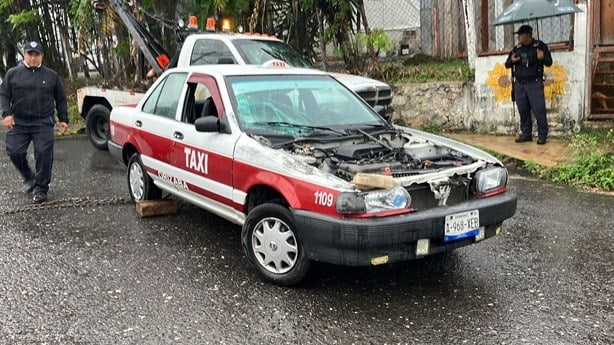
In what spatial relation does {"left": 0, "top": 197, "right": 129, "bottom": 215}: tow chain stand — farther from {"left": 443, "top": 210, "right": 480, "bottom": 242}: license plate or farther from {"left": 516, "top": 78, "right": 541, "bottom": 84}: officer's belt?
{"left": 516, "top": 78, "right": 541, "bottom": 84}: officer's belt

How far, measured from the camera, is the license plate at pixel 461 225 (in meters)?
4.12

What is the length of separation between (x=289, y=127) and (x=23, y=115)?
3561 mm

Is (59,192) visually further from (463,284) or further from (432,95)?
(432,95)

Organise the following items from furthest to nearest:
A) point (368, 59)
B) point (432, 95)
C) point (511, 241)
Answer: point (368, 59) < point (432, 95) < point (511, 241)

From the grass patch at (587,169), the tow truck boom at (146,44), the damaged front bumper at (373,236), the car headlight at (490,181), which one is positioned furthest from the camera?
the tow truck boom at (146,44)

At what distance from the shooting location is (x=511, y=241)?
17.9ft

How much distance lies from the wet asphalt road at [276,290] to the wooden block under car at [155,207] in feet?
0.27

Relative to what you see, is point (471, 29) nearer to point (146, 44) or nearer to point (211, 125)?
point (146, 44)

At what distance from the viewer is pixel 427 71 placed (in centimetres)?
1137

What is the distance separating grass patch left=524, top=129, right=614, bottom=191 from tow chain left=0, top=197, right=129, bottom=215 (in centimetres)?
518

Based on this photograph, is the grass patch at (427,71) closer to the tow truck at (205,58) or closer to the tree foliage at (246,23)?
the tree foliage at (246,23)

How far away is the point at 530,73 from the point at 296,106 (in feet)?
16.9

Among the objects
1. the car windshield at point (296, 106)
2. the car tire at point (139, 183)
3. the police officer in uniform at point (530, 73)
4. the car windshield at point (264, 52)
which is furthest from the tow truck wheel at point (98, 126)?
the police officer in uniform at point (530, 73)

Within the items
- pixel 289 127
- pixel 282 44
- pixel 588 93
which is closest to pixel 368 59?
pixel 282 44
